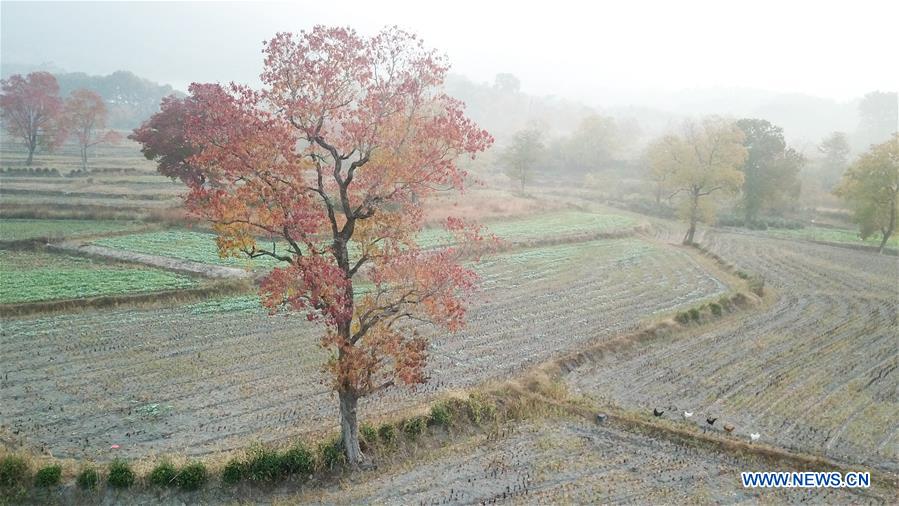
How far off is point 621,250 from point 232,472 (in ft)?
131

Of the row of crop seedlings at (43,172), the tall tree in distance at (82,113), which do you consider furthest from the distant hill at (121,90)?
the row of crop seedlings at (43,172)

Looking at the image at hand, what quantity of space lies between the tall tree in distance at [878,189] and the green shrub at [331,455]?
177 feet

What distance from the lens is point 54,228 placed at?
139 feet

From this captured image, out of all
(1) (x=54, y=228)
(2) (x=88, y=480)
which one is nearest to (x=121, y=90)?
(1) (x=54, y=228)

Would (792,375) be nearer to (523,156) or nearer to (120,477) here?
(120,477)

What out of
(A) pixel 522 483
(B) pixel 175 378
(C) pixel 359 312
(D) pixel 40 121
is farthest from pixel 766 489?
(D) pixel 40 121

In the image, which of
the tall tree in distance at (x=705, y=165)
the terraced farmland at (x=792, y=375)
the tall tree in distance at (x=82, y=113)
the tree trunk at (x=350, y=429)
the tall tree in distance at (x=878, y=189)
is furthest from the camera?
the tall tree in distance at (x=82, y=113)

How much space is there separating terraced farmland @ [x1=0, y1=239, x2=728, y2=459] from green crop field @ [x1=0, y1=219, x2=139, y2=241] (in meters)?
15.9

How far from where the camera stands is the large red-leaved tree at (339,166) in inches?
578

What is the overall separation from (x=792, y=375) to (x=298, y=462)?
65.5 ft

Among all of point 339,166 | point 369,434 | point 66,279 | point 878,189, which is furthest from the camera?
point 878,189

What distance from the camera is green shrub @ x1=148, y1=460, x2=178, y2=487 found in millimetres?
15734

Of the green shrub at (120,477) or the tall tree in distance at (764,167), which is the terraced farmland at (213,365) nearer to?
the green shrub at (120,477)

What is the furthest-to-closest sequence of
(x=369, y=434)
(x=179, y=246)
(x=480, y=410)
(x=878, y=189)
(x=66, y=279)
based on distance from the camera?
(x=878, y=189) < (x=179, y=246) < (x=66, y=279) < (x=480, y=410) < (x=369, y=434)
